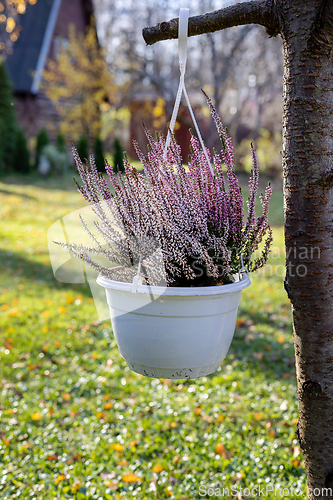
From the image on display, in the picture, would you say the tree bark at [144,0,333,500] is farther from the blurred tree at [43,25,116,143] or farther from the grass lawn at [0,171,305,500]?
the blurred tree at [43,25,116,143]

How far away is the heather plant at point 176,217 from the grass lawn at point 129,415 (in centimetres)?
147

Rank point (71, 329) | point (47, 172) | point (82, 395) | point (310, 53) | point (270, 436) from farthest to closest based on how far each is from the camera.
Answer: point (47, 172) < point (71, 329) < point (82, 395) < point (270, 436) < point (310, 53)

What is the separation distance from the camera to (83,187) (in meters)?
1.38

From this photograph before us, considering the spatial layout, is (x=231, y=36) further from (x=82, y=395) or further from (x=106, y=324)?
(x=82, y=395)

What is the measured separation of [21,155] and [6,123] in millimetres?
1070

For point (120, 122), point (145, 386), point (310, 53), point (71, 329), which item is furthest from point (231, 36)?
point (120, 122)

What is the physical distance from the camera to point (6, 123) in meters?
13.1

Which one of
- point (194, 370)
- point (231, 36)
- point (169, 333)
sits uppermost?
point (231, 36)

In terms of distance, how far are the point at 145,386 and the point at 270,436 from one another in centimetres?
101

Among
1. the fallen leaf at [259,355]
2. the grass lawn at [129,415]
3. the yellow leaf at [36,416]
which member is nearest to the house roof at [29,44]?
the grass lawn at [129,415]

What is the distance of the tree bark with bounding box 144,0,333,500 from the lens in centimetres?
120

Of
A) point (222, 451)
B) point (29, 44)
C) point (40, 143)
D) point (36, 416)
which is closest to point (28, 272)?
point (36, 416)

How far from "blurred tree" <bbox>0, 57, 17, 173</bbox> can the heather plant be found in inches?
497

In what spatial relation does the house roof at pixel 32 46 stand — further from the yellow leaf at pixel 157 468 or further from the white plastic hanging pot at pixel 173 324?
the white plastic hanging pot at pixel 173 324
